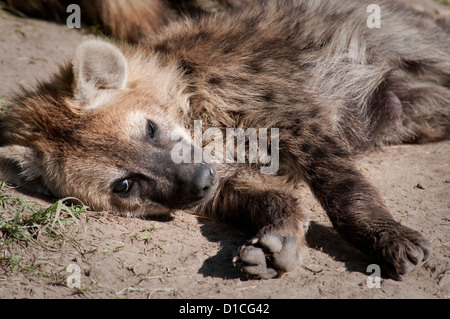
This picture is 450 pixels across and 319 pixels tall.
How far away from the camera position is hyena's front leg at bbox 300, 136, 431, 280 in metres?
2.75

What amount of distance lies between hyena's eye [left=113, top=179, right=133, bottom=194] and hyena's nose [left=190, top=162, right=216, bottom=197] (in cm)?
39

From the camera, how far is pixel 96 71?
3195mm

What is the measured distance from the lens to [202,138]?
3.42 metres

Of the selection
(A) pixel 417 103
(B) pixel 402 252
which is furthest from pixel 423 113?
(B) pixel 402 252

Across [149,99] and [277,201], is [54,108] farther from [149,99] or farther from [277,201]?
[277,201]

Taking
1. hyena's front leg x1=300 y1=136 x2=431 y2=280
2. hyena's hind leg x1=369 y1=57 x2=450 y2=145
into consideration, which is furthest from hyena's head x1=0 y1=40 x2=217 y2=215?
hyena's hind leg x1=369 y1=57 x2=450 y2=145

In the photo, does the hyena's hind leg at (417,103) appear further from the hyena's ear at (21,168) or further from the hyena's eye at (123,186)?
the hyena's ear at (21,168)

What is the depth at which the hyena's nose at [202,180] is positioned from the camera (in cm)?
302

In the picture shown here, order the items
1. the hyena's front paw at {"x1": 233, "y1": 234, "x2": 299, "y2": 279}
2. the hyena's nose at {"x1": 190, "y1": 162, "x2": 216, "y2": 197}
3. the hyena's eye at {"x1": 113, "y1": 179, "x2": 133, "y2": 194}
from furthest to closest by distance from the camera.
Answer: the hyena's eye at {"x1": 113, "y1": 179, "x2": 133, "y2": 194} → the hyena's nose at {"x1": 190, "y1": 162, "x2": 216, "y2": 197} → the hyena's front paw at {"x1": 233, "y1": 234, "x2": 299, "y2": 279}

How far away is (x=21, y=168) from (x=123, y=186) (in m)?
0.63

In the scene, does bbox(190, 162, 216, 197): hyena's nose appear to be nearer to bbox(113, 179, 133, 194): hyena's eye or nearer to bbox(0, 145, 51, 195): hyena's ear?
bbox(113, 179, 133, 194): hyena's eye

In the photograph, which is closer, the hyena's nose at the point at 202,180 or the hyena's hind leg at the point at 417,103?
the hyena's nose at the point at 202,180

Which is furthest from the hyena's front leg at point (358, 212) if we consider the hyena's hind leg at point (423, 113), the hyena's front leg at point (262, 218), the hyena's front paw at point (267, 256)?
the hyena's hind leg at point (423, 113)

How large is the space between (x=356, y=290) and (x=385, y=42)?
1.96 metres
